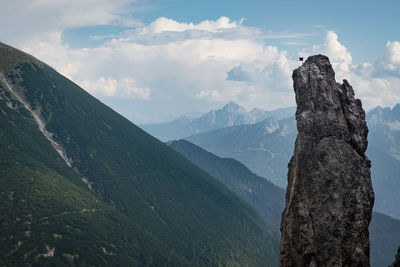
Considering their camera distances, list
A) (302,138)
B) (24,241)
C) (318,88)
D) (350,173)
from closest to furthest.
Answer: (350,173), (302,138), (318,88), (24,241)

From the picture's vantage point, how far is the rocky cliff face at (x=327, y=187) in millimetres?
35875

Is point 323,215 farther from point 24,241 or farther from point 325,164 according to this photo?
point 24,241

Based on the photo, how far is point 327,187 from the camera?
3734 centimetres

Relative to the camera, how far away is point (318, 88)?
142 ft

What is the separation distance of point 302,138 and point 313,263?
12959 millimetres

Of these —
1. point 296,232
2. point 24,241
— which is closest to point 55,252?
point 24,241

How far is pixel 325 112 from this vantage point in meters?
41.5

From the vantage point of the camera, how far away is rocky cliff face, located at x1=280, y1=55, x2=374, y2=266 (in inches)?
1412

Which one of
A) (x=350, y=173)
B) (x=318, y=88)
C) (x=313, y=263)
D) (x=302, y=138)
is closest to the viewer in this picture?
(x=313, y=263)

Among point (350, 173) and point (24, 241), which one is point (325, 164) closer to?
point (350, 173)

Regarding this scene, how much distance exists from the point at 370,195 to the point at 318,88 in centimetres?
1331

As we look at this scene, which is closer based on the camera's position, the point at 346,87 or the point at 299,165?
the point at 299,165

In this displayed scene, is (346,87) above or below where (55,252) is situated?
above

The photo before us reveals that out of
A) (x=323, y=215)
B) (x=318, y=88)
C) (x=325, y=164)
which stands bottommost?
(x=323, y=215)
